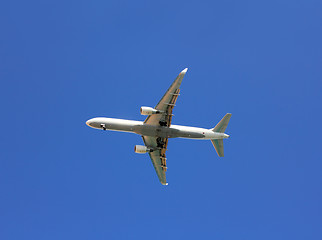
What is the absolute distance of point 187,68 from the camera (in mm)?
75188

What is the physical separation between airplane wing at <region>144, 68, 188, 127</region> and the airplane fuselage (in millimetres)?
1058

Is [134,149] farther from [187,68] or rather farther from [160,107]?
[187,68]

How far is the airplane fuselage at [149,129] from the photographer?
80.9m

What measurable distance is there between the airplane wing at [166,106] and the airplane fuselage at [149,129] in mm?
1058

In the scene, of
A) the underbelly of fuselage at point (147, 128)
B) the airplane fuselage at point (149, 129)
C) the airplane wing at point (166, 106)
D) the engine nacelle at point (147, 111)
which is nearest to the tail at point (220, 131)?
the airplane fuselage at point (149, 129)

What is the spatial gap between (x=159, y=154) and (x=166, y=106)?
13.4 metres

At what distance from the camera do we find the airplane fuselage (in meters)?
80.9

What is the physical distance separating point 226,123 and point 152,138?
15.1 m

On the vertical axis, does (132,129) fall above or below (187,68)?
below

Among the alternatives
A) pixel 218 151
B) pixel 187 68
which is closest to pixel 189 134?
pixel 218 151

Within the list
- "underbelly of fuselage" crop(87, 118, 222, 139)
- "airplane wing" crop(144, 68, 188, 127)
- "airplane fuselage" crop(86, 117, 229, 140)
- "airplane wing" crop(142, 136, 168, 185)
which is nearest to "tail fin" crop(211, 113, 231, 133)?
"airplane fuselage" crop(86, 117, 229, 140)

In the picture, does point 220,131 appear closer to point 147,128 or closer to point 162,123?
point 162,123

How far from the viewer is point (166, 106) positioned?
7975 centimetres

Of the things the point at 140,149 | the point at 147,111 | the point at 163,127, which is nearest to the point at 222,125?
the point at 163,127
